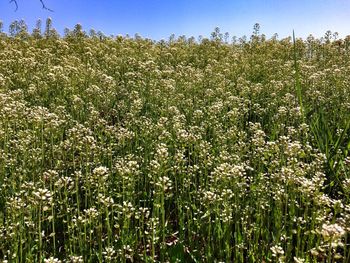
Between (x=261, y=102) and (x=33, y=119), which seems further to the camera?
(x=261, y=102)

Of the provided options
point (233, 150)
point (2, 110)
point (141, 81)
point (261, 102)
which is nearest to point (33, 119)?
point (2, 110)

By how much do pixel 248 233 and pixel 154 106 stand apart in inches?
192

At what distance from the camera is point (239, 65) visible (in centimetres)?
1348

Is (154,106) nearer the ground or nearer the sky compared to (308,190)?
nearer the sky

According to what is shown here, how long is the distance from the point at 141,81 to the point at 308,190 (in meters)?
7.42

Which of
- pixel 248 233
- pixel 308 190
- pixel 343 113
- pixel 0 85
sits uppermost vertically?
pixel 0 85

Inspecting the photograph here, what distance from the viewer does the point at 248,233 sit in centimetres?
407

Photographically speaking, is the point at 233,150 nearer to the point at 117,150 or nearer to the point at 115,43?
the point at 117,150

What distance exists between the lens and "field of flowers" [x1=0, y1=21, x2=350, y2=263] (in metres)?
4.05

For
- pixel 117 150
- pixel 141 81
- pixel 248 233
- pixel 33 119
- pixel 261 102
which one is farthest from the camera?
pixel 141 81

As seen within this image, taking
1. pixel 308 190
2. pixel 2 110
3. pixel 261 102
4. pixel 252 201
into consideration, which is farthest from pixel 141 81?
pixel 308 190

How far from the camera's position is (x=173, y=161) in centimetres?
602

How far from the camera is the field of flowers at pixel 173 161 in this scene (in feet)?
13.3

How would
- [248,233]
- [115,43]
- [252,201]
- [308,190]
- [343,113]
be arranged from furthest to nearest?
[115,43], [343,113], [252,201], [248,233], [308,190]
